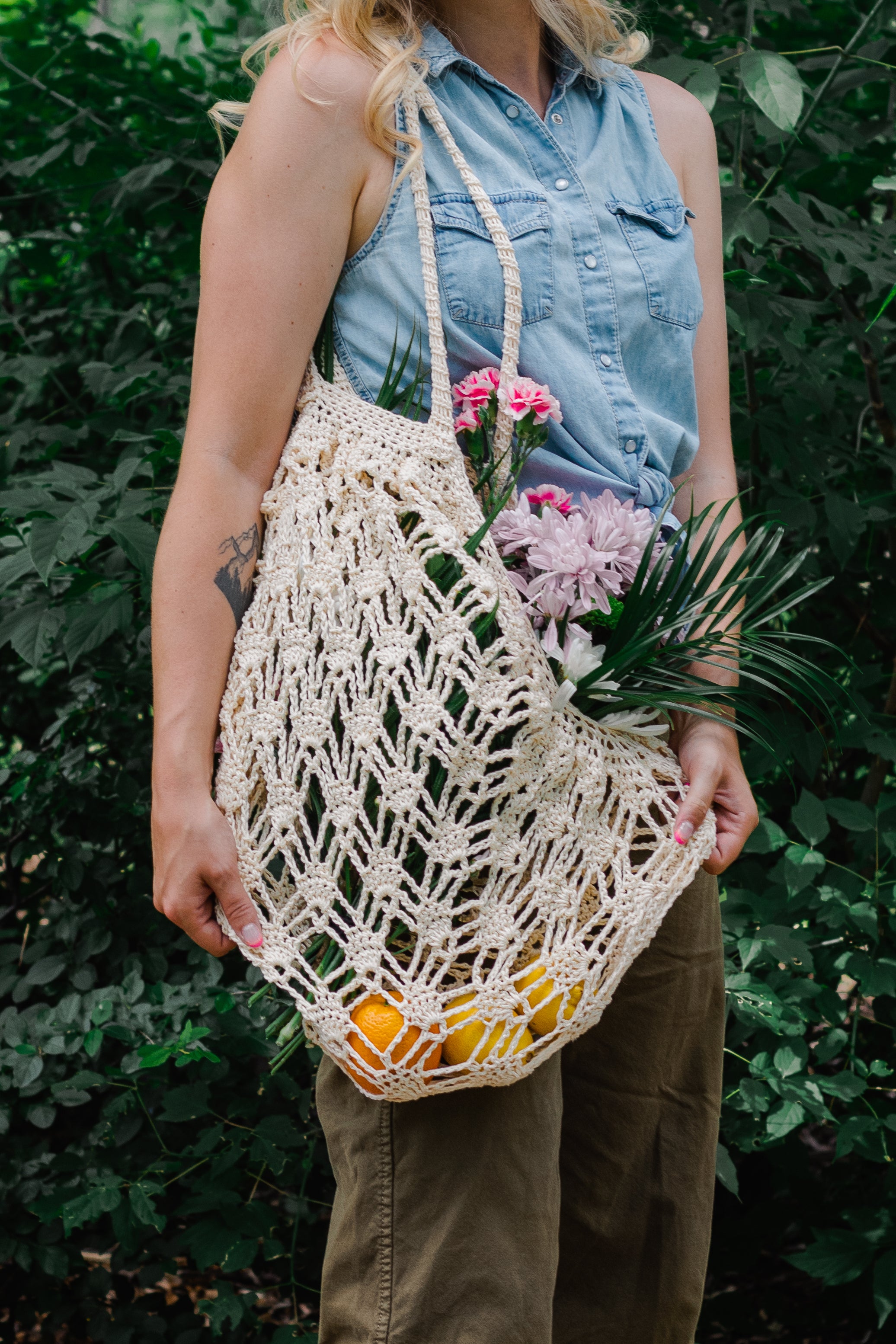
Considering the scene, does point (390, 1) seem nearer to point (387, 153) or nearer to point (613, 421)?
point (387, 153)

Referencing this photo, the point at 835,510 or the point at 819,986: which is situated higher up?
the point at 835,510

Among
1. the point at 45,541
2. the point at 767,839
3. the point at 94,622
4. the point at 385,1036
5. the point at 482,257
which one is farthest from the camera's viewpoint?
the point at 767,839

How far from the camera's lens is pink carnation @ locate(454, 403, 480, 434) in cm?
100

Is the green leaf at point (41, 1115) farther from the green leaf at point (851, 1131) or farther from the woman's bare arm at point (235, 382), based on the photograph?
the green leaf at point (851, 1131)

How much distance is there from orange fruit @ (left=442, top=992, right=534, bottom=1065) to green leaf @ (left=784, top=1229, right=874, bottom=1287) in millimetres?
1104

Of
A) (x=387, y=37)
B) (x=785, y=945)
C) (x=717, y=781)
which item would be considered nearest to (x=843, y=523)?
(x=785, y=945)

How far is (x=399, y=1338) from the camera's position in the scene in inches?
39.5

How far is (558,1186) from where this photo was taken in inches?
42.8

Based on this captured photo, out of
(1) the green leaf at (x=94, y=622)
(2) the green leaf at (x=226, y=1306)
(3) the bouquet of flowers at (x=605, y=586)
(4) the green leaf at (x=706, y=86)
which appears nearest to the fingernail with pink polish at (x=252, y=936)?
(3) the bouquet of flowers at (x=605, y=586)

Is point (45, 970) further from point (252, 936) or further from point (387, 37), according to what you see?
point (387, 37)

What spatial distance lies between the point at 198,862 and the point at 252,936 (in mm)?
81

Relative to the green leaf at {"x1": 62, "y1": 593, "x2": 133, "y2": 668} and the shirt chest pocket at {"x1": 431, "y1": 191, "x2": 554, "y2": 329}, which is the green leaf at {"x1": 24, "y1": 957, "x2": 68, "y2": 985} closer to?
the green leaf at {"x1": 62, "y1": 593, "x2": 133, "y2": 668}

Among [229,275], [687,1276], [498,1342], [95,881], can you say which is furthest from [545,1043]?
[95,881]

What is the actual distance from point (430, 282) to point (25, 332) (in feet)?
4.55
